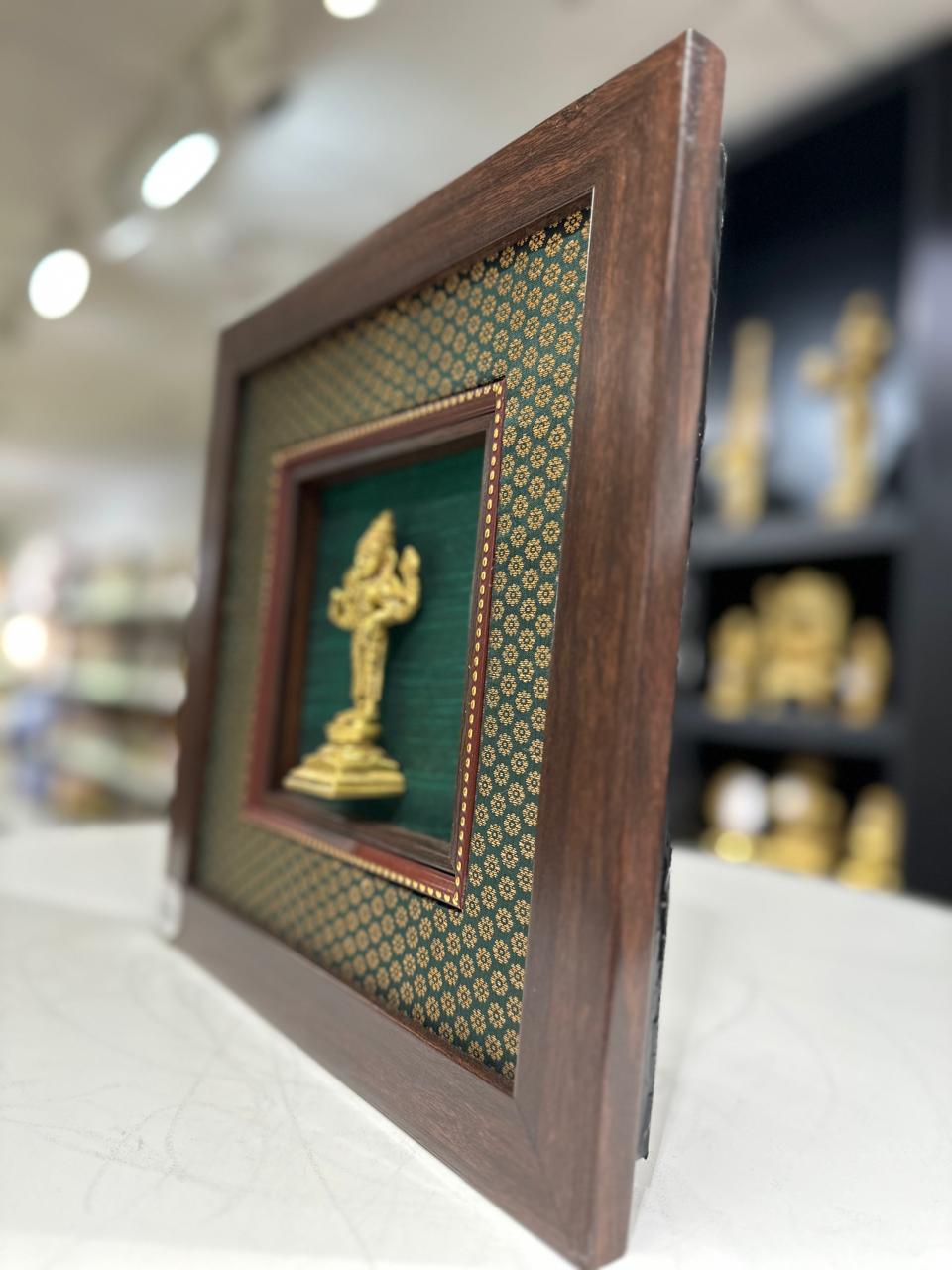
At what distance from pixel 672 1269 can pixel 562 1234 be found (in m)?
0.05

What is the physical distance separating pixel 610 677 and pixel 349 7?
5.17ft

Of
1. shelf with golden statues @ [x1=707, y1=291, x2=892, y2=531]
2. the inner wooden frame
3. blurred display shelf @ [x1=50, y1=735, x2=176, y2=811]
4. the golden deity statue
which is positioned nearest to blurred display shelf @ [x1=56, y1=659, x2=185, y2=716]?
blurred display shelf @ [x1=50, y1=735, x2=176, y2=811]

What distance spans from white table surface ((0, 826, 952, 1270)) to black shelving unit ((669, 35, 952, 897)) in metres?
1.27

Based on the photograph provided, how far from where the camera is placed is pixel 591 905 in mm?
412

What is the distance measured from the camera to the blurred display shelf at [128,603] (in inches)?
187

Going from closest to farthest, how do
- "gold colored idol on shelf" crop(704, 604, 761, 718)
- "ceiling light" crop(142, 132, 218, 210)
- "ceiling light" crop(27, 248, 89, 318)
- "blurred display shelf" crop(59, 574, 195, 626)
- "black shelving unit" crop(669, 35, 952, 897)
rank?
1. "ceiling light" crop(142, 132, 218, 210)
2. "ceiling light" crop(27, 248, 89, 318)
3. "black shelving unit" crop(669, 35, 952, 897)
4. "gold colored idol on shelf" crop(704, 604, 761, 718)
5. "blurred display shelf" crop(59, 574, 195, 626)

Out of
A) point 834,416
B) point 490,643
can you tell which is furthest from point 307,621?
point 834,416

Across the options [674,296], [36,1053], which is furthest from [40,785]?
[674,296]

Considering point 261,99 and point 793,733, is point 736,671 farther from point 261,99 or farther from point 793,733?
point 261,99

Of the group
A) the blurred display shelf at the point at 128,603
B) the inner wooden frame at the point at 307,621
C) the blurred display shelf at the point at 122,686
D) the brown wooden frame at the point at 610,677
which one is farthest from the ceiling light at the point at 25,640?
the brown wooden frame at the point at 610,677

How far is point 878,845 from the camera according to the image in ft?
6.98

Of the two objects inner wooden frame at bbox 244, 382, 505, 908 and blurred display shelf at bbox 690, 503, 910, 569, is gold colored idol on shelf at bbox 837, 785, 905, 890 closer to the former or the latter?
blurred display shelf at bbox 690, 503, 910, 569

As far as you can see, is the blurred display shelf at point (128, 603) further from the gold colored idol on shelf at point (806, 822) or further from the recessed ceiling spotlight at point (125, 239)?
the gold colored idol on shelf at point (806, 822)

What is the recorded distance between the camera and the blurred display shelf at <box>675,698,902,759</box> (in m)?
2.10
